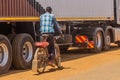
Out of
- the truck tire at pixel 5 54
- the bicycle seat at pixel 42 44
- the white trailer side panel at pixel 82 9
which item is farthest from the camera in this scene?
the white trailer side panel at pixel 82 9

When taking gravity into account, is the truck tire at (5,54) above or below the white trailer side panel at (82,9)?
below

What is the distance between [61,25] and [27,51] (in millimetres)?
4267

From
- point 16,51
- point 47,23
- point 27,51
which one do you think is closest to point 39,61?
point 16,51

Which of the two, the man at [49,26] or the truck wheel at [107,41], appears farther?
the truck wheel at [107,41]

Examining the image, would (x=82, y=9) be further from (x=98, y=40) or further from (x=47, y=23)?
(x=47, y=23)

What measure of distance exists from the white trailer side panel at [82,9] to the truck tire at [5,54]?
2.52 metres

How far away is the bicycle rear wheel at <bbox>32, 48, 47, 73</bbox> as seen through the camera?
40.5ft

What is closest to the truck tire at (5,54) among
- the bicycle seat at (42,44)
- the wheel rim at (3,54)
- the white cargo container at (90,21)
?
the wheel rim at (3,54)

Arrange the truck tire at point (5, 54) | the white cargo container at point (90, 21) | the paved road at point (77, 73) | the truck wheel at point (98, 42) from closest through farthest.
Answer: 1. the paved road at point (77, 73)
2. the truck tire at point (5, 54)
3. the white cargo container at point (90, 21)
4. the truck wheel at point (98, 42)

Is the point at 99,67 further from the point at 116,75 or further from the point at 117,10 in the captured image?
the point at 117,10

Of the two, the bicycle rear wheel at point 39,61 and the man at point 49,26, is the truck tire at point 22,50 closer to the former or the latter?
the man at point 49,26

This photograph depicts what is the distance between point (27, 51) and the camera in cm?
1436

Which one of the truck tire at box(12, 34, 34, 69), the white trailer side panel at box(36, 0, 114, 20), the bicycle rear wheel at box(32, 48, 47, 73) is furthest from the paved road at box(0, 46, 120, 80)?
the white trailer side panel at box(36, 0, 114, 20)

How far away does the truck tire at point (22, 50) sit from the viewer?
1356 cm
